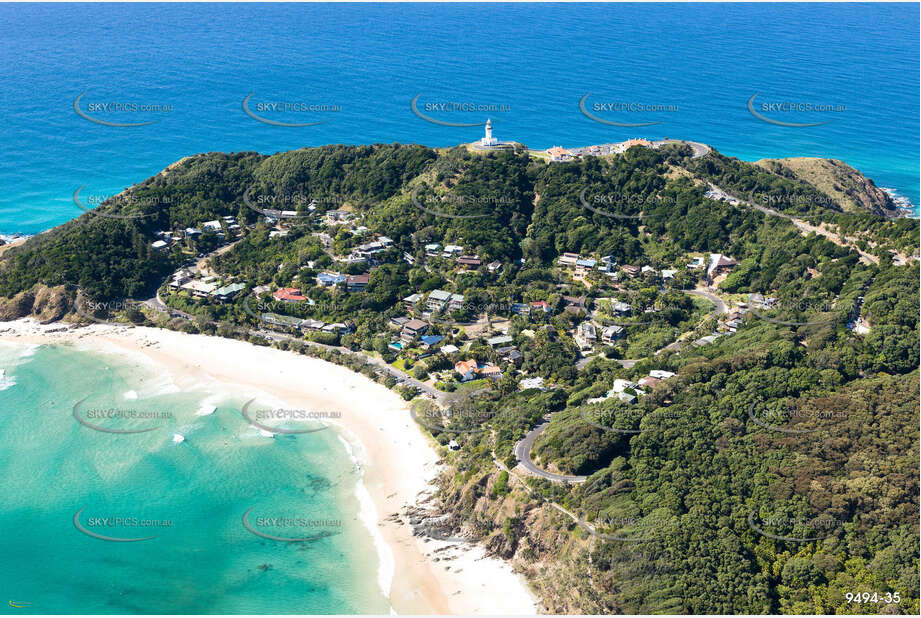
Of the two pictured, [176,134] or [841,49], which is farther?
[841,49]

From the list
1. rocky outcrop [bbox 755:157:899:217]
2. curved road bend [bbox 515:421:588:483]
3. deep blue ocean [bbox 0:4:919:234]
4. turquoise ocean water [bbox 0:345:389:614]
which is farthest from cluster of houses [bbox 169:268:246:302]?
rocky outcrop [bbox 755:157:899:217]

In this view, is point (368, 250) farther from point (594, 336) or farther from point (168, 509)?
point (168, 509)

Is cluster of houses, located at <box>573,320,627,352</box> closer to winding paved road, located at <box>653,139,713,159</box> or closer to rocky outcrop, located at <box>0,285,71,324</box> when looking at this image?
winding paved road, located at <box>653,139,713,159</box>

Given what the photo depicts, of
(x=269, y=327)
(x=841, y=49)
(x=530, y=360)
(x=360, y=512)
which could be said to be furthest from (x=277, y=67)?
(x=841, y=49)

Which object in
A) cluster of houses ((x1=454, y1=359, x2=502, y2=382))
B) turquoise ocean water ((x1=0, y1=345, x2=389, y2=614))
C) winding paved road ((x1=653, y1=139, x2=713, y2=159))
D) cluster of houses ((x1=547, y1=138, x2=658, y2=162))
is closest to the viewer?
turquoise ocean water ((x1=0, y1=345, x2=389, y2=614))

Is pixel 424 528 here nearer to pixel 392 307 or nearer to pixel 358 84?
pixel 392 307

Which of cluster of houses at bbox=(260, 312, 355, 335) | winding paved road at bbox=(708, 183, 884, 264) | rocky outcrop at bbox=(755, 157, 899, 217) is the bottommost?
cluster of houses at bbox=(260, 312, 355, 335)

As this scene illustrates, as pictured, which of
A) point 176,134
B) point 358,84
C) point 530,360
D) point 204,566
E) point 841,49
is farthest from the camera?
point 841,49
